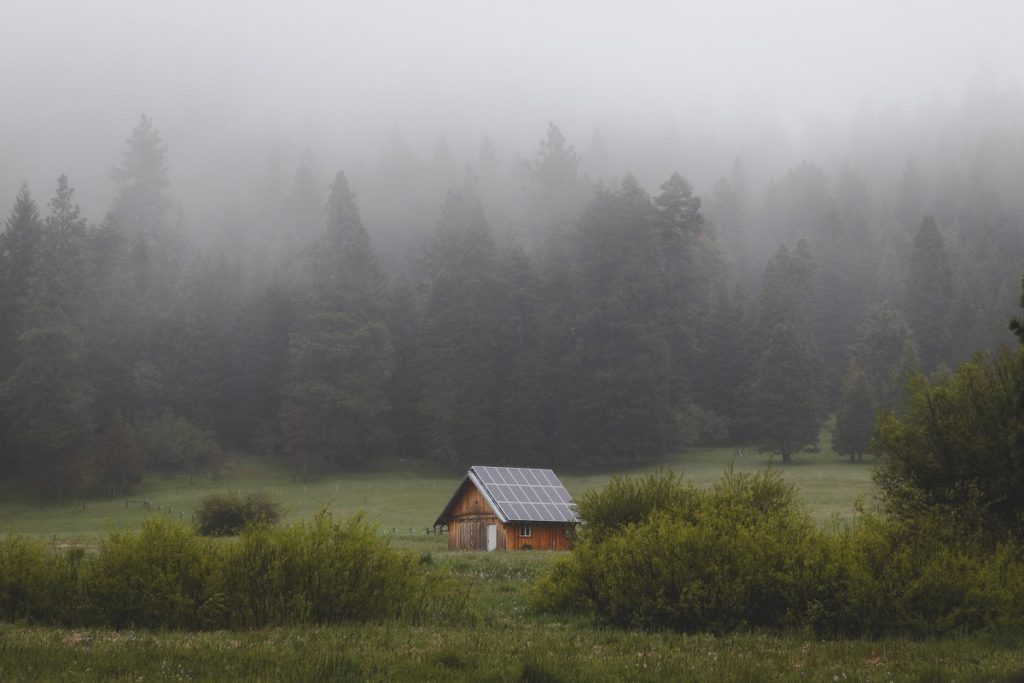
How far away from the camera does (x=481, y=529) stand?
167 feet

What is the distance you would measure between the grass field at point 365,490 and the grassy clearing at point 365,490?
67 mm

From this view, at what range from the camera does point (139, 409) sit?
89312mm

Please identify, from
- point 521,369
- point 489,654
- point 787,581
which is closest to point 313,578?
point 489,654

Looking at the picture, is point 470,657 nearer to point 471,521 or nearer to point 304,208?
point 471,521

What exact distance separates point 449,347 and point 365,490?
16.8 meters

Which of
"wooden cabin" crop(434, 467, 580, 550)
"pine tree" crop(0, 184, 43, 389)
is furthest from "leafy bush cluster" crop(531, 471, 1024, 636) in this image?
"pine tree" crop(0, 184, 43, 389)

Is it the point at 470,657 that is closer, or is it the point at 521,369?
the point at 470,657

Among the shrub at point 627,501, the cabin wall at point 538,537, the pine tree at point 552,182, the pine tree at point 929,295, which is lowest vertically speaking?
the cabin wall at point 538,537

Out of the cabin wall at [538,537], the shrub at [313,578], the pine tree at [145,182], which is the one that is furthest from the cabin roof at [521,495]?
the pine tree at [145,182]

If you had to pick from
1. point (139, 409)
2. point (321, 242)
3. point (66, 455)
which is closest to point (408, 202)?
point (321, 242)

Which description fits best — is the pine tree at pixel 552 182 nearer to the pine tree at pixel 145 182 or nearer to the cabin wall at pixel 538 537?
the pine tree at pixel 145 182

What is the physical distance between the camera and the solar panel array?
48750 millimetres

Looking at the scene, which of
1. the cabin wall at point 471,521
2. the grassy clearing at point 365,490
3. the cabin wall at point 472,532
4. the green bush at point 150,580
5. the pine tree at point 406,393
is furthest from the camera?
the pine tree at point 406,393

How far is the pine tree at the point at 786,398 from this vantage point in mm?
82375
